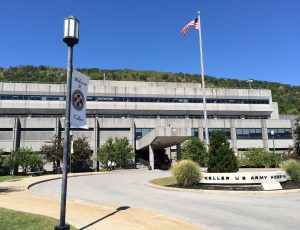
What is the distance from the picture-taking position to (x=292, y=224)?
9.54 metres

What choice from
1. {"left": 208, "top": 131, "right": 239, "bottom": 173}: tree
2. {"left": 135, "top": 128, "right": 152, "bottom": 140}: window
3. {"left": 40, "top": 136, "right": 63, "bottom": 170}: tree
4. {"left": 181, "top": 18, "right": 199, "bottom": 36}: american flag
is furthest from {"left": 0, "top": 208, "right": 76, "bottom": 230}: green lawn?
{"left": 135, "top": 128, "right": 152, "bottom": 140}: window

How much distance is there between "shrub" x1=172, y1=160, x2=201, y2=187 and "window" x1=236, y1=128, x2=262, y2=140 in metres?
44.0

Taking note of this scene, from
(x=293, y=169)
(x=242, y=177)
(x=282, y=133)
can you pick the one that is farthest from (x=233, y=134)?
(x=242, y=177)

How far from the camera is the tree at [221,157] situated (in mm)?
21344

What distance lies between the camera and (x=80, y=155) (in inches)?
1882

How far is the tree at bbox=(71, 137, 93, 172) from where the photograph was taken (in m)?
47.7

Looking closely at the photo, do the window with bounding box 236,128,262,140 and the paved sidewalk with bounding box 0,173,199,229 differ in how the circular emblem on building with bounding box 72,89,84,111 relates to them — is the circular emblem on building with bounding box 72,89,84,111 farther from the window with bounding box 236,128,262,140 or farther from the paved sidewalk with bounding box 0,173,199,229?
the window with bounding box 236,128,262,140

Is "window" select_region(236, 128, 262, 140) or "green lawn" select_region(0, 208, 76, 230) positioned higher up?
"window" select_region(236, 128, 262, 140)

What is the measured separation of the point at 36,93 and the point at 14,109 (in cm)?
494

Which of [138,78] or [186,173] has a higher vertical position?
[138,78]

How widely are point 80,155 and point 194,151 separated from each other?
16081 mm

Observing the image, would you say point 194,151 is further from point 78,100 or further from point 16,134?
point 78,100

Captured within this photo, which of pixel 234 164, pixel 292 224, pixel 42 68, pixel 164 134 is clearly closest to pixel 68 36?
pixel 292 224

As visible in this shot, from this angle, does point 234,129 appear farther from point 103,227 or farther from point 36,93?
point 103,227
